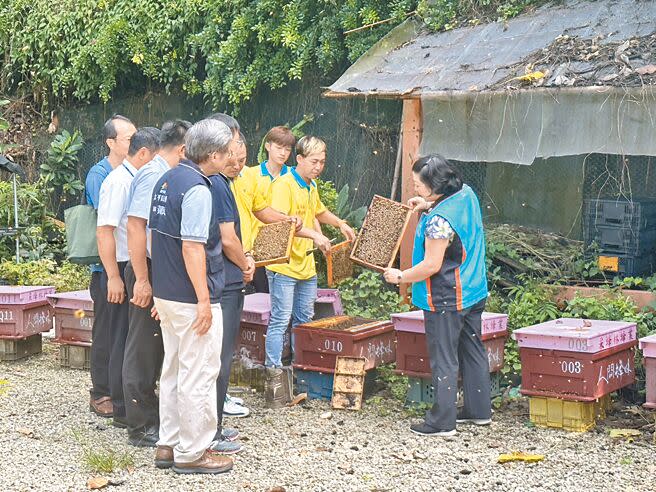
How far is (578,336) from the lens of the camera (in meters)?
7.02

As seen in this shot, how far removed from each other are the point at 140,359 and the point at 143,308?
0.35 meters

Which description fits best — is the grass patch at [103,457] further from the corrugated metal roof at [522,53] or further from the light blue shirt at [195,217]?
the corrugated metal roof at [522,53]

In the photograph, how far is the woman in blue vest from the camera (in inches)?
275

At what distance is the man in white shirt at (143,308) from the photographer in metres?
6.40

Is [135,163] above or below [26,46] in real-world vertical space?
below

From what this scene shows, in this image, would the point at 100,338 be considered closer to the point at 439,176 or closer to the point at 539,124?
the point at 439,176

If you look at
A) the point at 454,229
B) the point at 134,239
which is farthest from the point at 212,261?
the point at 454,229

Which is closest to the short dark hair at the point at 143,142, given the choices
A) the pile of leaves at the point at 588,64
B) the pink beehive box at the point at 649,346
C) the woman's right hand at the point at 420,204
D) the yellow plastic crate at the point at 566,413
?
the woman's right hand at the point at 420,204

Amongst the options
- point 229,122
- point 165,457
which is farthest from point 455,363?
point 229,122

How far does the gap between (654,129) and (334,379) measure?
3.46m

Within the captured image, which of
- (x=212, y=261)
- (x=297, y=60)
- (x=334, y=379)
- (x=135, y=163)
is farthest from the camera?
(x=297, y=60)

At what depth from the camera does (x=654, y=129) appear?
8.52 m

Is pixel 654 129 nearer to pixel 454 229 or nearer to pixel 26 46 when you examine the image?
pixel 454 229

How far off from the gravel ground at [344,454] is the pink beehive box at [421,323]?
2.06ft
